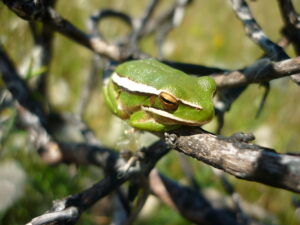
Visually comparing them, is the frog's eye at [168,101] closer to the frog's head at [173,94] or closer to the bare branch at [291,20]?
the frog's head at [173,94]

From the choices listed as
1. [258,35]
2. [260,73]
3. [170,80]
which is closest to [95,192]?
[170,80]

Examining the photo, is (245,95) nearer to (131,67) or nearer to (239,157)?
(131,67)

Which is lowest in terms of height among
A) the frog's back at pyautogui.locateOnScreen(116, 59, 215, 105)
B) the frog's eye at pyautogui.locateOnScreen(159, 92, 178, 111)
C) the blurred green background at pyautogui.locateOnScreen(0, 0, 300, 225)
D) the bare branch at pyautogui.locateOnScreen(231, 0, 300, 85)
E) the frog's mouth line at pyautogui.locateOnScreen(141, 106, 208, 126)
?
the blurred green background at pyautogui.locateOnScreen(0, 0, 300, 225)

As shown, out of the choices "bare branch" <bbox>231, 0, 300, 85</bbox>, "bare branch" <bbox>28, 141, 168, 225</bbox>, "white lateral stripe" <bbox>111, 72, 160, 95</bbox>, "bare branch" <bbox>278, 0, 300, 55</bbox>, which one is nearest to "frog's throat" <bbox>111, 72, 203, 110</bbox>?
"white lateral stripe" <bbox>111, 72, 160, 95</bbox>

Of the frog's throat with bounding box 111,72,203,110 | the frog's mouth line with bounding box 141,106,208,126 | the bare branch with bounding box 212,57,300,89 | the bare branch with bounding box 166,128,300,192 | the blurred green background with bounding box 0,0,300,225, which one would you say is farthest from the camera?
the blurred green background with bounding box 0,0,300,225

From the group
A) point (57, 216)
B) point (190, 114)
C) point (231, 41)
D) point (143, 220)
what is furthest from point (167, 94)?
point (231, 41)

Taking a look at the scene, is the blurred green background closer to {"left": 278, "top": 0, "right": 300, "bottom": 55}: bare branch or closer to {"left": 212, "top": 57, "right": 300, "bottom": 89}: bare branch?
{"left": 212, "top": 57, "right": 300, "bottom": 89}: bare branch

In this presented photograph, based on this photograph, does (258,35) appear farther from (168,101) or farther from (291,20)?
(168,101)
